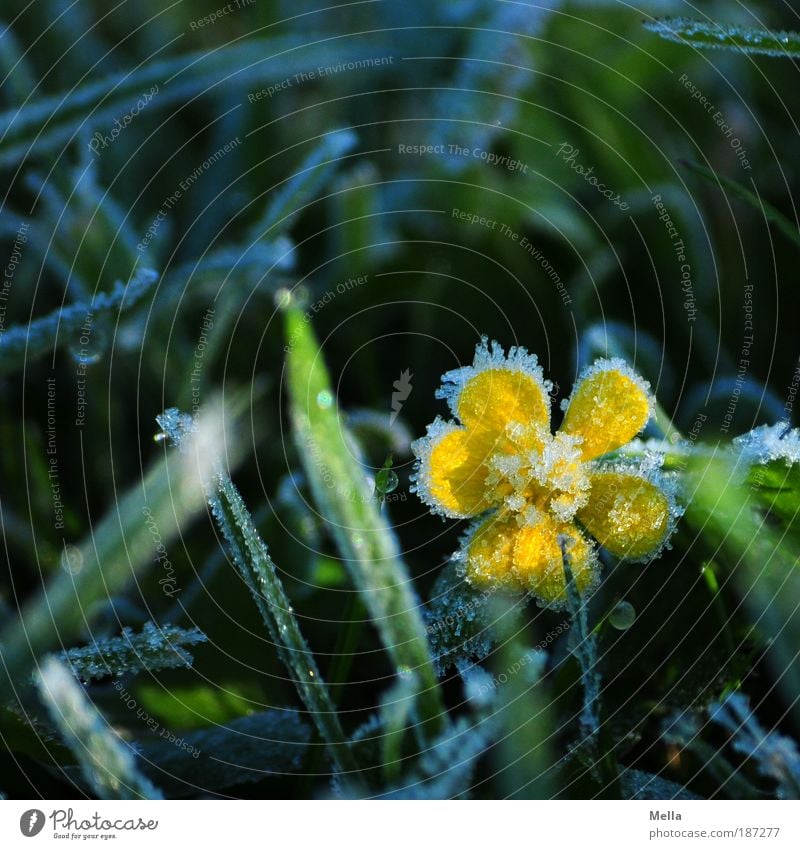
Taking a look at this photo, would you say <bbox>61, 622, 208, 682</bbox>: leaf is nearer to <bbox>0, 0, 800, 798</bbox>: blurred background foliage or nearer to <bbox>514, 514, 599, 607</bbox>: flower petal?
<bbox>0, 0, 800, 798</bbox>: blurred background foliage

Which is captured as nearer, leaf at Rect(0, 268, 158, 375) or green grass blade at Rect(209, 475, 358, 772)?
green grass blade at Rect(209, 475, 358, 772)

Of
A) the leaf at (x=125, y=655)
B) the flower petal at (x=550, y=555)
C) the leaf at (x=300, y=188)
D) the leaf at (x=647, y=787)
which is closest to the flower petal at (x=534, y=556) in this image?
the flower petal at (x=550, y=555)

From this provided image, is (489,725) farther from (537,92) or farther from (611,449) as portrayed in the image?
(537,92)

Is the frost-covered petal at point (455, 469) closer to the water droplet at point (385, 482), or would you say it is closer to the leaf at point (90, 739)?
the water droplet at point (385, 482)

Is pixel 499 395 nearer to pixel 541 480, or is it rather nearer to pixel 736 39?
pixel 541 480

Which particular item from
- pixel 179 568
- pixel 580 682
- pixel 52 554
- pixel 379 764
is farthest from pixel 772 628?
pixel 52 554

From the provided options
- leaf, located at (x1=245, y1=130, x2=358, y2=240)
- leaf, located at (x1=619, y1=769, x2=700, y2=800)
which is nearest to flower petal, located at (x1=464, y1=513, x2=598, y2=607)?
leaf, located at (x1=619, y1=769, x2=700, y2=800)

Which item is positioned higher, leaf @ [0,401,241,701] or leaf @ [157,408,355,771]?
leaf @ [0,401,241,701]
